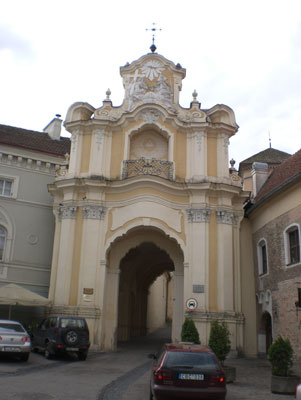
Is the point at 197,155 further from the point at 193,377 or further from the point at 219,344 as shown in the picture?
the point at 193,377

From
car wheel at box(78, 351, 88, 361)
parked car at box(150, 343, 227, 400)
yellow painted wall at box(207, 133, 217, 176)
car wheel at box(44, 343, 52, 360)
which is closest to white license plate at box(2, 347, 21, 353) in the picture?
car wheel at box(44, 343, 52, 360)

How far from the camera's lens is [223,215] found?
23.6 metres

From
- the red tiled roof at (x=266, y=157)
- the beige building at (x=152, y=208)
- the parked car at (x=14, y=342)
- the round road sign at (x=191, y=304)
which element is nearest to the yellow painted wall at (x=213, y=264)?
the beige building at (x=152, y=208)

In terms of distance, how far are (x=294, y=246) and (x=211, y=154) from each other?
25.5ft

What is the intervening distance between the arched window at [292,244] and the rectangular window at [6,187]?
16.5 metres

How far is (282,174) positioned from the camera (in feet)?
78.7

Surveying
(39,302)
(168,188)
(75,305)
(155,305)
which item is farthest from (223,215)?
(155,305)

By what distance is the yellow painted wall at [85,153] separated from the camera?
2483 cm

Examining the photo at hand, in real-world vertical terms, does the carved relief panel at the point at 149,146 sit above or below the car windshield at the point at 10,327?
above

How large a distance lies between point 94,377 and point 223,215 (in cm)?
1234

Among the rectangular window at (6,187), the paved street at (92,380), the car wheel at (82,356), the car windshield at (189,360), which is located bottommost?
the paved street at (92,380)

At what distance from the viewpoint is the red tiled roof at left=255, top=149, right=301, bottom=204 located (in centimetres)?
2197

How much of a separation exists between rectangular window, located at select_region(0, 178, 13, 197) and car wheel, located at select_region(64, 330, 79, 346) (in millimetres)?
11839

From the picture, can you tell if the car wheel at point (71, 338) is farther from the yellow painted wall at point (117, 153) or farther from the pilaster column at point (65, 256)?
the yellow painted wall at point (117, 153)
